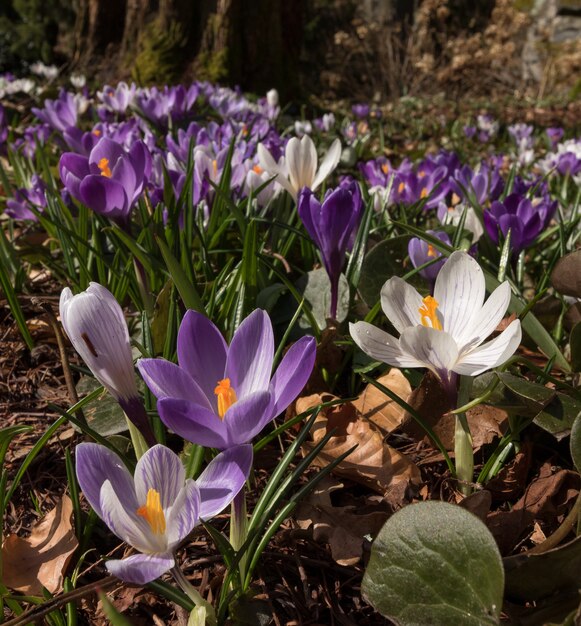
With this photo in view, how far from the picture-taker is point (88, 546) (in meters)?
1.09

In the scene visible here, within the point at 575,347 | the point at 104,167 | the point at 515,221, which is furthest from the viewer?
the point at 515,221

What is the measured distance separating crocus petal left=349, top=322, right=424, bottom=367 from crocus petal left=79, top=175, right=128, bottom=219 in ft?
2.27

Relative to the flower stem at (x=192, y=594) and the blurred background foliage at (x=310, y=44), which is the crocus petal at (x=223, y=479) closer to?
the flower stem at (x=192, y=594)

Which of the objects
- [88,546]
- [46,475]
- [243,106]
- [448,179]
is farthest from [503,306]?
[243,106]

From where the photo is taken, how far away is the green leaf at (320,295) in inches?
59.2

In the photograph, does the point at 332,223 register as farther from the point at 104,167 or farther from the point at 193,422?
the point at 193,422

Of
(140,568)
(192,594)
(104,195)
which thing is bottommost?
(192,594)

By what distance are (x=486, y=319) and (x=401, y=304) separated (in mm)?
143

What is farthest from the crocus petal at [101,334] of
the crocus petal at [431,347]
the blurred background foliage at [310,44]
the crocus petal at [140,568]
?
the blurred background foliage at [310,44]

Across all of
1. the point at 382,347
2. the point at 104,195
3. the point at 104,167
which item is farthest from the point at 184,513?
the point at 104,167

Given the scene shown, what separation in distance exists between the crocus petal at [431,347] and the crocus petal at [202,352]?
0.26m

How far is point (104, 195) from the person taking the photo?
1.40 m

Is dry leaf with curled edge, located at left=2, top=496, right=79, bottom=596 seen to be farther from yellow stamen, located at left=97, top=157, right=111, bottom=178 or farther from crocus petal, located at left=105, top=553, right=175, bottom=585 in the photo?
yellow stamen, located at left=97, top=157, right=111, bottom=178

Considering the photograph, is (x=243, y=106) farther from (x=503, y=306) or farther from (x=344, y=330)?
(x=503, y=306)
